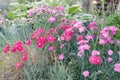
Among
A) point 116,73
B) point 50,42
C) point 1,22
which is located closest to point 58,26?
point 50,42

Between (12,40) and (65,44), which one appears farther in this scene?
(12,40)

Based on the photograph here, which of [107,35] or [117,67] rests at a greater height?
[107,35]

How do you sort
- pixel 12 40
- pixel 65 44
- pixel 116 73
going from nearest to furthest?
1. pixel 116 73
2. pixel 65 44
3. pixel 12 40

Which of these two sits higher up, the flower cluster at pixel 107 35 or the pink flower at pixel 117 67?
the flower cluster at pixel 107 35

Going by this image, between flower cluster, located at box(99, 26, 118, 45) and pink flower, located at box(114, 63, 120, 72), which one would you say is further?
flower cluster, located at box(99, 26, 118, 45)

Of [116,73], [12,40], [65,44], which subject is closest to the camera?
[116,73]

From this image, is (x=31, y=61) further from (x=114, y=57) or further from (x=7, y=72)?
(x=114, y=57)

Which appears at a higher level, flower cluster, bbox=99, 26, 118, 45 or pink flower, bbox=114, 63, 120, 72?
flower cluster, bbox=99, 26, 118, 45

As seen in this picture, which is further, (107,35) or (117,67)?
(107,35)

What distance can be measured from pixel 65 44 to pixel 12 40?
99 centimetres

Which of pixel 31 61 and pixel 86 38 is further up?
pixel 86 38

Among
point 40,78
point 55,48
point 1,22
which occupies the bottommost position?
point 40,78

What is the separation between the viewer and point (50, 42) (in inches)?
132

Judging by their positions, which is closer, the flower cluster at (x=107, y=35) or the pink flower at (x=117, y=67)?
the pink flower at (x=117, y=67)
